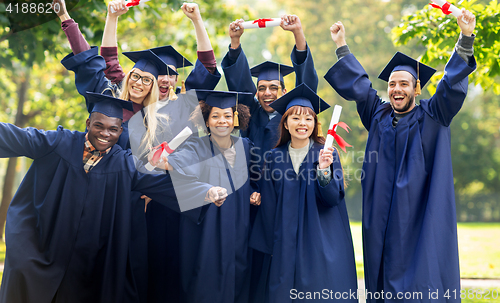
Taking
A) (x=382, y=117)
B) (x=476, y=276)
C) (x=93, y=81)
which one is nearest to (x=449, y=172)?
(x=382, y=117)

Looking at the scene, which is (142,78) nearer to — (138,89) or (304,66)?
(138,89)

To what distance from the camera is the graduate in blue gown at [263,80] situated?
446cm

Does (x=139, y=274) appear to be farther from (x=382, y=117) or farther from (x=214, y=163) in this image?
(x=382, y=117)

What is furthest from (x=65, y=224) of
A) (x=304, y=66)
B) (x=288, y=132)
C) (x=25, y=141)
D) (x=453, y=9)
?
(x=453, y=9)

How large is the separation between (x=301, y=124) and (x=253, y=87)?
1.11 meters

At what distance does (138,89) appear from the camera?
169 inches

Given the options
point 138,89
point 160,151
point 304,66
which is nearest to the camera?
point 160,151

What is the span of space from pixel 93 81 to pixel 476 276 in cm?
756

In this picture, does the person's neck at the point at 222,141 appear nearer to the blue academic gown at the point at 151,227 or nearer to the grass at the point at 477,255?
the blue academic gown at the point at 151,227

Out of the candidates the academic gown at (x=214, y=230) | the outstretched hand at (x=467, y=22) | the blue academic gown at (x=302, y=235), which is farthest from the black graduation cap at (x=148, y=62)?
the outstretched hand at (x=467, y=22)

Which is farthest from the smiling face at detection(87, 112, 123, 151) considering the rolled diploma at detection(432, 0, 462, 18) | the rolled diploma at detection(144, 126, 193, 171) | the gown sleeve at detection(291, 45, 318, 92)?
the rolled diploma at detection(432, 0, 462, 18)

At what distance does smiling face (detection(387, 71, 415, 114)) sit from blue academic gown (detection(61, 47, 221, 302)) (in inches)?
80.7

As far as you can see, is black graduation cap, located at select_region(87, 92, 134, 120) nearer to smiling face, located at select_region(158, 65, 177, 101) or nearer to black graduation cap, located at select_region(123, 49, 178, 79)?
black graduation cap, located at select_region(123, 49, 178, 79)

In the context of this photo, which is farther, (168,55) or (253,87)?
(168,55)
